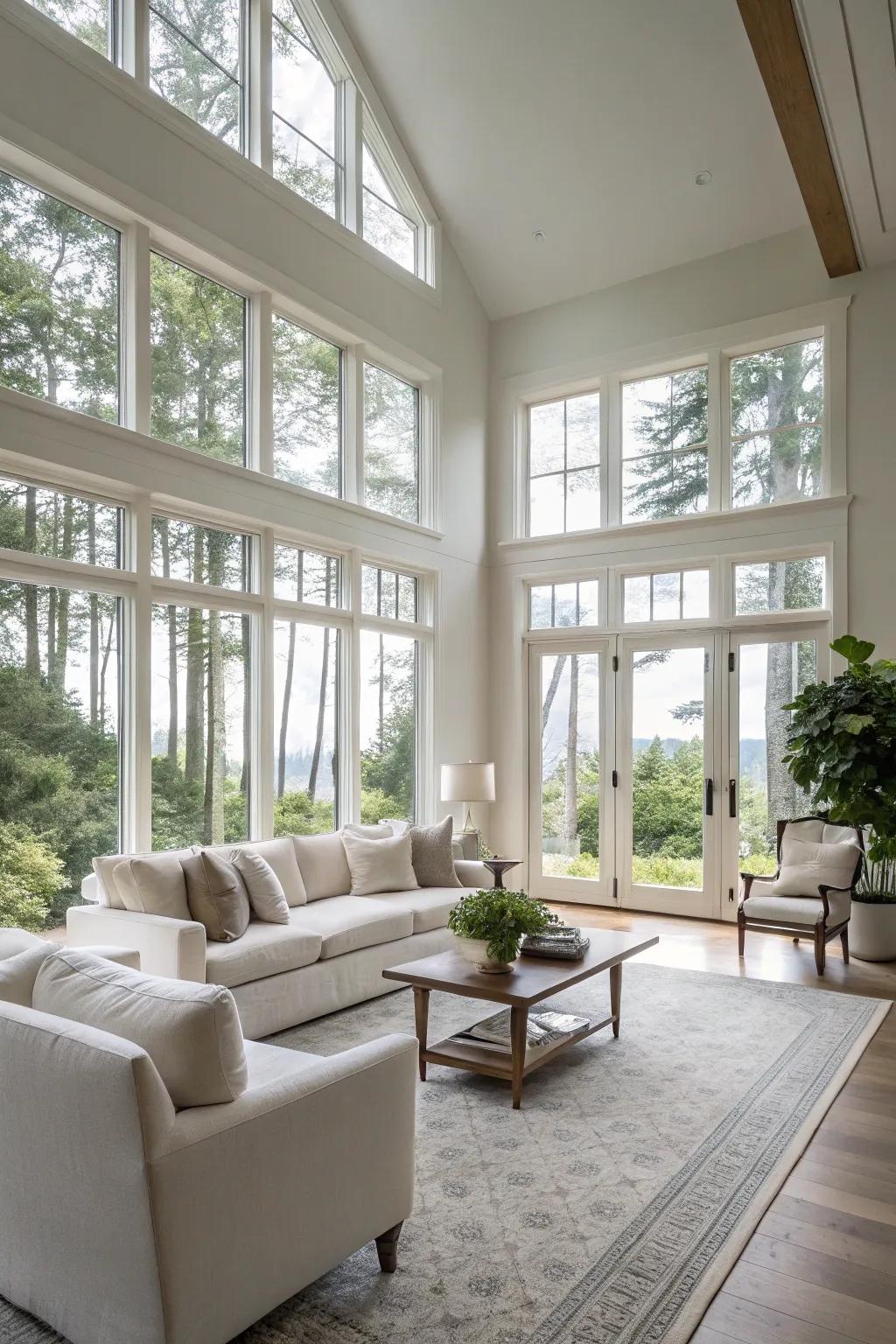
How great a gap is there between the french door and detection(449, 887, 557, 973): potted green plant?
3486mm

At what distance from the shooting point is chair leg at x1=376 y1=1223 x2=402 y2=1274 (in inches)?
97.7

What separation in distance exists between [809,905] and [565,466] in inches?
165

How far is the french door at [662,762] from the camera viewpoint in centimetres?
704

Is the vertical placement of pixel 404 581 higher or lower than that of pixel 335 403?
lower

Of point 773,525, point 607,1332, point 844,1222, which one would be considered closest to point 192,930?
point 607,1332

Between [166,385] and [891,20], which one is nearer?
[891,20]

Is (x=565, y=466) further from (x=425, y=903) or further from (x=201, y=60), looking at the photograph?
(x=425, y=903)

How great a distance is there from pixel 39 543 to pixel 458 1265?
3.61 metres

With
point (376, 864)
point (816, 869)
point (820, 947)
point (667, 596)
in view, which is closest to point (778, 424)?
point (667, 596)

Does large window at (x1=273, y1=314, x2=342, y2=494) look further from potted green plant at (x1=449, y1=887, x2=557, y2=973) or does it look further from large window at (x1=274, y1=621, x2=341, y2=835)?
potted green plant at (x1=449, y1=887, x2=557, y2=973)

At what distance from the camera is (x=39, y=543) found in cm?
459

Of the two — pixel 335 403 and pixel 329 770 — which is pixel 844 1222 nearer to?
pixel 329 770

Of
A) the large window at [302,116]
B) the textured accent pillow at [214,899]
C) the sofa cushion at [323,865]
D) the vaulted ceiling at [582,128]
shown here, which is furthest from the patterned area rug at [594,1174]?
the vaulted ceiling at [582,128]

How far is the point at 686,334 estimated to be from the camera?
7453 millimetres
